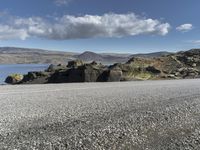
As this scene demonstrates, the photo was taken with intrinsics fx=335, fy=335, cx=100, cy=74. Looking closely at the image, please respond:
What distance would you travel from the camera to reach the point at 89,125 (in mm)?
12922

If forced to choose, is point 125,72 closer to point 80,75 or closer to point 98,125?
point 80,75

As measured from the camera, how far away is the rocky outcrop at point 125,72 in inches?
1566

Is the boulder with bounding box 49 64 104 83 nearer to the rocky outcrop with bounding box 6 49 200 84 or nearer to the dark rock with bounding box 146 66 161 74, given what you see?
the rocky outcrop with bounding box 6 49 200 84

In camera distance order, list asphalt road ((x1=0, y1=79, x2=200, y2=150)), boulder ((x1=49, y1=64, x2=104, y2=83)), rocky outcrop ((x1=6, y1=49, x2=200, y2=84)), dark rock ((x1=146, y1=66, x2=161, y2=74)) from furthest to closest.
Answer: dark rock ((x1=146, y1=66, x2=161, y2=74)) → rocky outcrop ((x1=6, y1=49, x2=200, y2=84)) → boulder ((x1=49, y1=64, x2=104, y2=83)) → asphalt road ((x1=0, y1=79, x2=200, y2=150))

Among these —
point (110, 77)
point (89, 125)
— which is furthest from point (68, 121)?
point (110, 77)

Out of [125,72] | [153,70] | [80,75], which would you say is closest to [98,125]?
[80,75]

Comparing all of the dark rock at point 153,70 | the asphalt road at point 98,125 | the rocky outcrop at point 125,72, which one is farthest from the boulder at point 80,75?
the asphalt road at point 98,125

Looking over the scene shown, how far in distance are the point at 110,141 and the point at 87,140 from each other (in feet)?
2.60

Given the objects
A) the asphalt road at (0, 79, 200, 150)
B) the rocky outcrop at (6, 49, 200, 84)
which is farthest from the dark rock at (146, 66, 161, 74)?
the asphalt road at (0, 79, 200, 150)

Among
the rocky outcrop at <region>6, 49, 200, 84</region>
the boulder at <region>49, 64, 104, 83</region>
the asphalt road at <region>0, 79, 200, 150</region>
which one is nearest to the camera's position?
the asphalt road at <region>0, 79, 200, 150</region>

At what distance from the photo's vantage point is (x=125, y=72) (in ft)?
144

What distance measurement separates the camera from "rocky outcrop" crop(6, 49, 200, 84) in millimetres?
39781

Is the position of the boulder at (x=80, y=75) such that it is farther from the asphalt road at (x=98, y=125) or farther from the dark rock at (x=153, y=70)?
the asphalt road at (x=98, y=125)

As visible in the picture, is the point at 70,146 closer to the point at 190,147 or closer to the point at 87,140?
the point at 87,140
